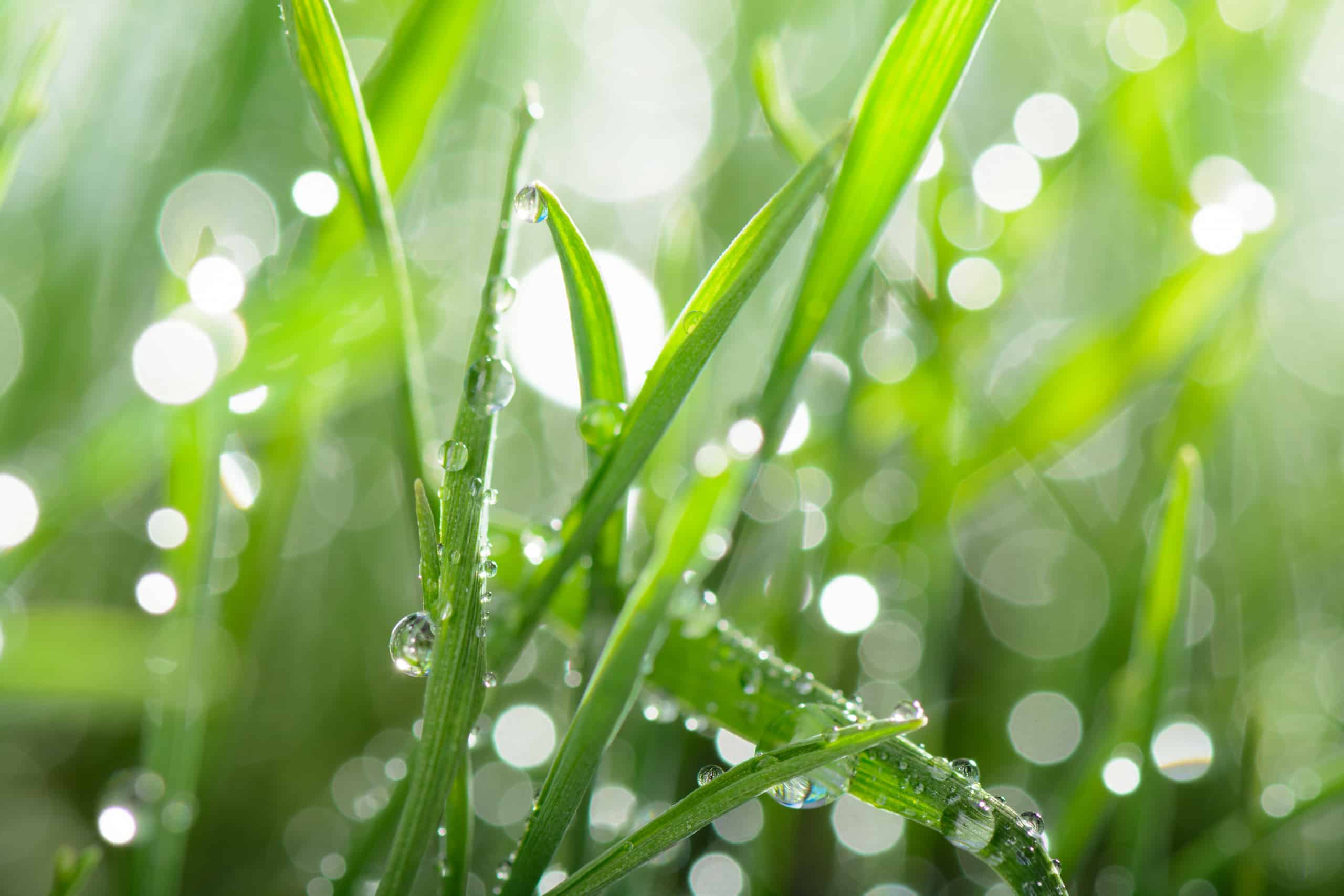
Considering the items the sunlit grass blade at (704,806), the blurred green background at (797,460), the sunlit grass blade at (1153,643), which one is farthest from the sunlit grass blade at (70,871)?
the sunlit grass blade at (1153,643)

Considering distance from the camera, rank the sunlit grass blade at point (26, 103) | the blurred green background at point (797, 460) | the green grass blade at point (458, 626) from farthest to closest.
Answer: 1. the blurred green background at point (797, 460)
2. the sunlit grass blade at point (26, 103)
3. the green grass blade at point (458, 626)

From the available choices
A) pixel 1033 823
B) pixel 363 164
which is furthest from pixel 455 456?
pixel 1033 823

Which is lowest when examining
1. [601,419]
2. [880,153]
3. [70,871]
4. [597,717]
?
[70,871]

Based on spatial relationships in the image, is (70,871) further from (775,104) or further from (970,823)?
(775,104)

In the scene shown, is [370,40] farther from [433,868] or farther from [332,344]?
Result: [433,868]

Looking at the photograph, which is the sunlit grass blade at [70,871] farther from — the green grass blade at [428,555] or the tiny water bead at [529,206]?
the tiny water bead at [529,206]

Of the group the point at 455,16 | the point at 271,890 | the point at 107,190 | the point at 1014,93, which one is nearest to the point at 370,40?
the point at 107,190

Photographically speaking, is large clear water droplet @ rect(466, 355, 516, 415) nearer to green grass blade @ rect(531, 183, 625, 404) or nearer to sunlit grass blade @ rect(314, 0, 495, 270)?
green grass blade @ rect(531, 183, 625, 404)
